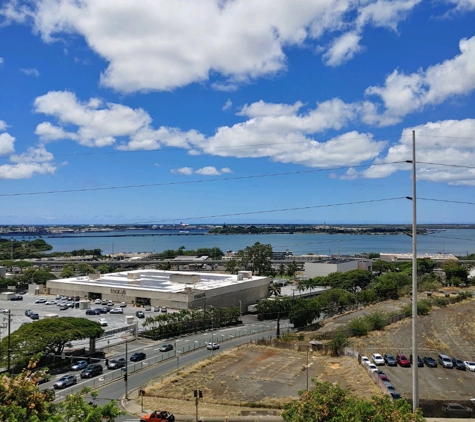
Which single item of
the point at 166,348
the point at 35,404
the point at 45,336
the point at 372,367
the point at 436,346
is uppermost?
the point at 35,404

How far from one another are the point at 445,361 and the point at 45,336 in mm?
19859

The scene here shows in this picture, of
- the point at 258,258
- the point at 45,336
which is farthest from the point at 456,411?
the point at 258,258

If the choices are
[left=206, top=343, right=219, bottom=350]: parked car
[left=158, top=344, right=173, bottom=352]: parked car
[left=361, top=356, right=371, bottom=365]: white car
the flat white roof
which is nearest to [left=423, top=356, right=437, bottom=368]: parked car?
[left=361, top=356, right=371, bottom=365]: white car

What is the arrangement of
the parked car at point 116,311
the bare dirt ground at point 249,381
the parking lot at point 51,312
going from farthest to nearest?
the parked car at point 116,311, the parking lot at point 51,312, the bare dirt ground at point 249,381

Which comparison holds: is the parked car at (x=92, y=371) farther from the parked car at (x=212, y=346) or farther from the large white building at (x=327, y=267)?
the large white building at (x=327, y=267)

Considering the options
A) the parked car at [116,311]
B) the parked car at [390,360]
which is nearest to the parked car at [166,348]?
the parked car at [116,311]

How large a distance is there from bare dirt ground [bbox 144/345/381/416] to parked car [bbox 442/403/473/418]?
2.74 metres

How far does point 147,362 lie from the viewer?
2230 centimetres

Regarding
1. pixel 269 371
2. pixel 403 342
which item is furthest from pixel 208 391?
pixel 403 342

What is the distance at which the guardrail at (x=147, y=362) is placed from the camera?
713 inches

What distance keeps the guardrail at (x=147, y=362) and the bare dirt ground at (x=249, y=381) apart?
2.41m

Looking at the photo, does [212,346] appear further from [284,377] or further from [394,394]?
[394,394]

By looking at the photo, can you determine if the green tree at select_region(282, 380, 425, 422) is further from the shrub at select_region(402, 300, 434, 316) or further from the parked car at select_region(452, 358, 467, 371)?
the shrub at select_region(402, 300, 434, 316)

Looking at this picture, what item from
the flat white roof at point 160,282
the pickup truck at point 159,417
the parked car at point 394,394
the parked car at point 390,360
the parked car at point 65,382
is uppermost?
the flat white roof at point 160,282
